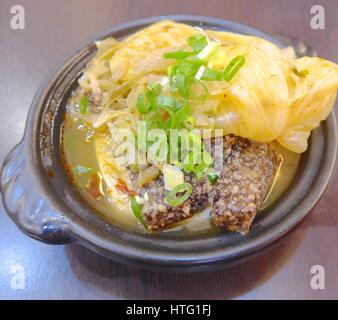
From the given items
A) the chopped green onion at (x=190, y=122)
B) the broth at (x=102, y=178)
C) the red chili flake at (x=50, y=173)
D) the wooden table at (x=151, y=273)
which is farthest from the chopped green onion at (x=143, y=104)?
the wooden table at (x=151, y=273)

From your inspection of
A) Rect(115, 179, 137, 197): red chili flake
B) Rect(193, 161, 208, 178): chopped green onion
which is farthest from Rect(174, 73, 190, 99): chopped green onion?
Rect(115, 179, 137, 197): red chili flake

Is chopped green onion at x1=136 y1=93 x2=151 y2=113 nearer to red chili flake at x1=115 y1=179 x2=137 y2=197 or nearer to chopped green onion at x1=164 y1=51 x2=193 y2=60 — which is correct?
Result: chopped green onion at x1=164 y1=51 x2=193 y2=60

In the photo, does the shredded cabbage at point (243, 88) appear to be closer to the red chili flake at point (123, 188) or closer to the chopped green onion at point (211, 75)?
the chopped green onion at point (211, 75)

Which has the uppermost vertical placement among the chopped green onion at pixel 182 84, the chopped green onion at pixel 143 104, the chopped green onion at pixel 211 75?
the chopped green onion at pixel 211 75

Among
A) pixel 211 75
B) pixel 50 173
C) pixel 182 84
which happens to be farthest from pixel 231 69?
pixel 50 173
